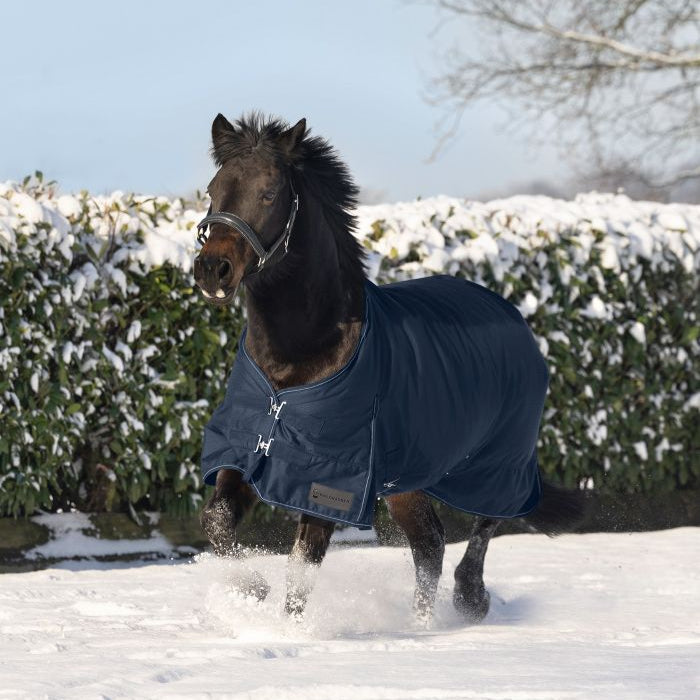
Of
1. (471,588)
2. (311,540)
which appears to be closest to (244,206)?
(311,540)

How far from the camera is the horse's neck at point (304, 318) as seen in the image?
435 centimetres

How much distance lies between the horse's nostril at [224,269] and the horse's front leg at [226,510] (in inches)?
36.9

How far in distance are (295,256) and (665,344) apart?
17.8 feet

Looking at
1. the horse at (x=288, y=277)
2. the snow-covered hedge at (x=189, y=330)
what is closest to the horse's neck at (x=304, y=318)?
the horse at (x=288, y=277)

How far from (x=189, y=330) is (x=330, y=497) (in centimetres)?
291

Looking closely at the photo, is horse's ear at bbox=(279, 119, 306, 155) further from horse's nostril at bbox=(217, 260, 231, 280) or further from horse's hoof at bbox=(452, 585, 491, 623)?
horse's hoof at bbox=(452, 585, 491, 623)

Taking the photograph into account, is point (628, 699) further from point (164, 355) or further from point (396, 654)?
point (164, 355)

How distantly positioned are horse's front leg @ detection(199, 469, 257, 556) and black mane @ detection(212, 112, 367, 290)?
2.82 feet

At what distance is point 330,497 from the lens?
4355mm

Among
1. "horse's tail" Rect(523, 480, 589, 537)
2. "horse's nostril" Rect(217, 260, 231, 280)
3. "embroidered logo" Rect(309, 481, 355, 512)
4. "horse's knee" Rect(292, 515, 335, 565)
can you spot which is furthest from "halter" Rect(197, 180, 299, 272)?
"horse's tail" Rect(523, 480, 589, 537)

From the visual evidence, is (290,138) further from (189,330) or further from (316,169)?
(189,330)

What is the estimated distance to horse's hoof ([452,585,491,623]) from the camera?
5371mm

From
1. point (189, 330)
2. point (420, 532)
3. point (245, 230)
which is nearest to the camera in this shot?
point (245, 230)

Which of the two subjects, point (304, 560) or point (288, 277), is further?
point (304, 560)
